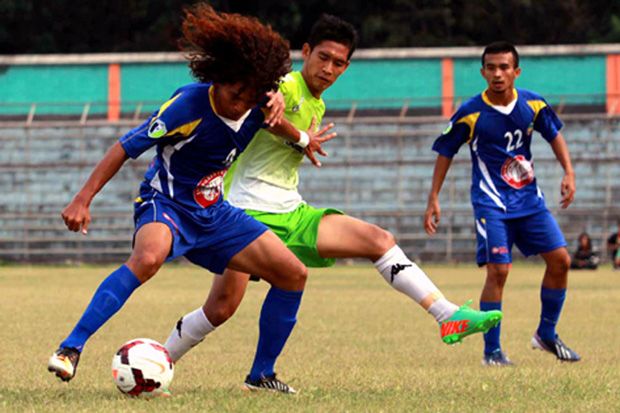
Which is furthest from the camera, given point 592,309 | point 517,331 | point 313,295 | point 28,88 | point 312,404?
point 28,88

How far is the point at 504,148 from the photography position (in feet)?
31.6

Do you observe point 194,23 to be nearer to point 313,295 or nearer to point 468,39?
point 313,295

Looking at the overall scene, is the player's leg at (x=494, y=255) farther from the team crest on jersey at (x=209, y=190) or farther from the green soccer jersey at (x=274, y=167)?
the team crest on jersey at (x=209, y=190)

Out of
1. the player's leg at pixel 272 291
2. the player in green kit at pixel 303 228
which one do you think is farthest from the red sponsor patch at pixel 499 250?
the player's leg at pixel 272 291

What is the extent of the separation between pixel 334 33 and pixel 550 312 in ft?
9.93

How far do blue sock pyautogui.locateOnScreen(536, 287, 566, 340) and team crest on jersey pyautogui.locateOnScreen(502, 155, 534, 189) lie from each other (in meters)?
Answer: 0.82

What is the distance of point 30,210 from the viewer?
33750 mm

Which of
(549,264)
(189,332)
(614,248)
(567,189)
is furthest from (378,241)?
(614,248)

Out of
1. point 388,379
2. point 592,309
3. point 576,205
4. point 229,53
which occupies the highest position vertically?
point 229,53

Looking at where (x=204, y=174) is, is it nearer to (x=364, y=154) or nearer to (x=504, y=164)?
(x=504, y=164)

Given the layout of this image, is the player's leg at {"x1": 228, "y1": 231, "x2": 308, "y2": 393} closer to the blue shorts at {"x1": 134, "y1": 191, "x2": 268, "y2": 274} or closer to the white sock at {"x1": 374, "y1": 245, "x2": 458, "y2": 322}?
the blue shorts at {"x1": 134, "y1": 191, "x2": 268, "y2": 274}

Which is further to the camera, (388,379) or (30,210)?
(30,210)

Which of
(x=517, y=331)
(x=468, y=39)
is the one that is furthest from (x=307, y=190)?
(x=517, y=331)

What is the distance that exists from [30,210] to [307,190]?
690 centimetres
